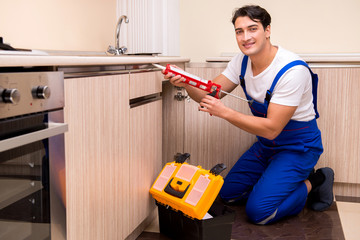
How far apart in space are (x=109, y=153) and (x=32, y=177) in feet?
1.43

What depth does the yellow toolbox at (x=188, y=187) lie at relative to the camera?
1798 millimetres

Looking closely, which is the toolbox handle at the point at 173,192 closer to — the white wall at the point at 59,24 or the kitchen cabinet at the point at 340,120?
the white wall at the point at 59,24

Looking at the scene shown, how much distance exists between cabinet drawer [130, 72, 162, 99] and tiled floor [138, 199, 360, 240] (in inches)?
27.1

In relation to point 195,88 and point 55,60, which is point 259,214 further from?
point 55,60

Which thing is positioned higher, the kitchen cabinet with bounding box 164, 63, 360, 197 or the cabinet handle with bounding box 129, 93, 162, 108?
the cabinet handle with bounding box 129, 93, 162, 108

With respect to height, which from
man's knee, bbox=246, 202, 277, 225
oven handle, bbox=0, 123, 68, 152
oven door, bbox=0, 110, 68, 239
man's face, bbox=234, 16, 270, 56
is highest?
man's face, bbox=234, 16, 270, 56

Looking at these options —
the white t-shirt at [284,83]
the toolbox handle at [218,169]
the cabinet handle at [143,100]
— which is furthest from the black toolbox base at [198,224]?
the white t-shirt at [284,83]

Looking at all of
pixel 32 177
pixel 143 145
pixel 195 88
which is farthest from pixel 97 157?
pixel 195 88

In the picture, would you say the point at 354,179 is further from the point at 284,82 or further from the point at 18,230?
the point at 18,230

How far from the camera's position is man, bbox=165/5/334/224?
201 centimetres

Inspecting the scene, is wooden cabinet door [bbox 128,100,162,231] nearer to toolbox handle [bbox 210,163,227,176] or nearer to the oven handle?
toolbox handle [bbox 210,163,227,176]

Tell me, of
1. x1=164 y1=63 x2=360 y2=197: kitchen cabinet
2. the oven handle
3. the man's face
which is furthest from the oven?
x1=164 y1=63 x2=360 y2=197: kitchen cabinet

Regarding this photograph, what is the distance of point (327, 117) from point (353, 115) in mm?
145

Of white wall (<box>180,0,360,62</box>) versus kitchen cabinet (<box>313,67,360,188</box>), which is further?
white wall (<box>180,0,360,62</box>)
